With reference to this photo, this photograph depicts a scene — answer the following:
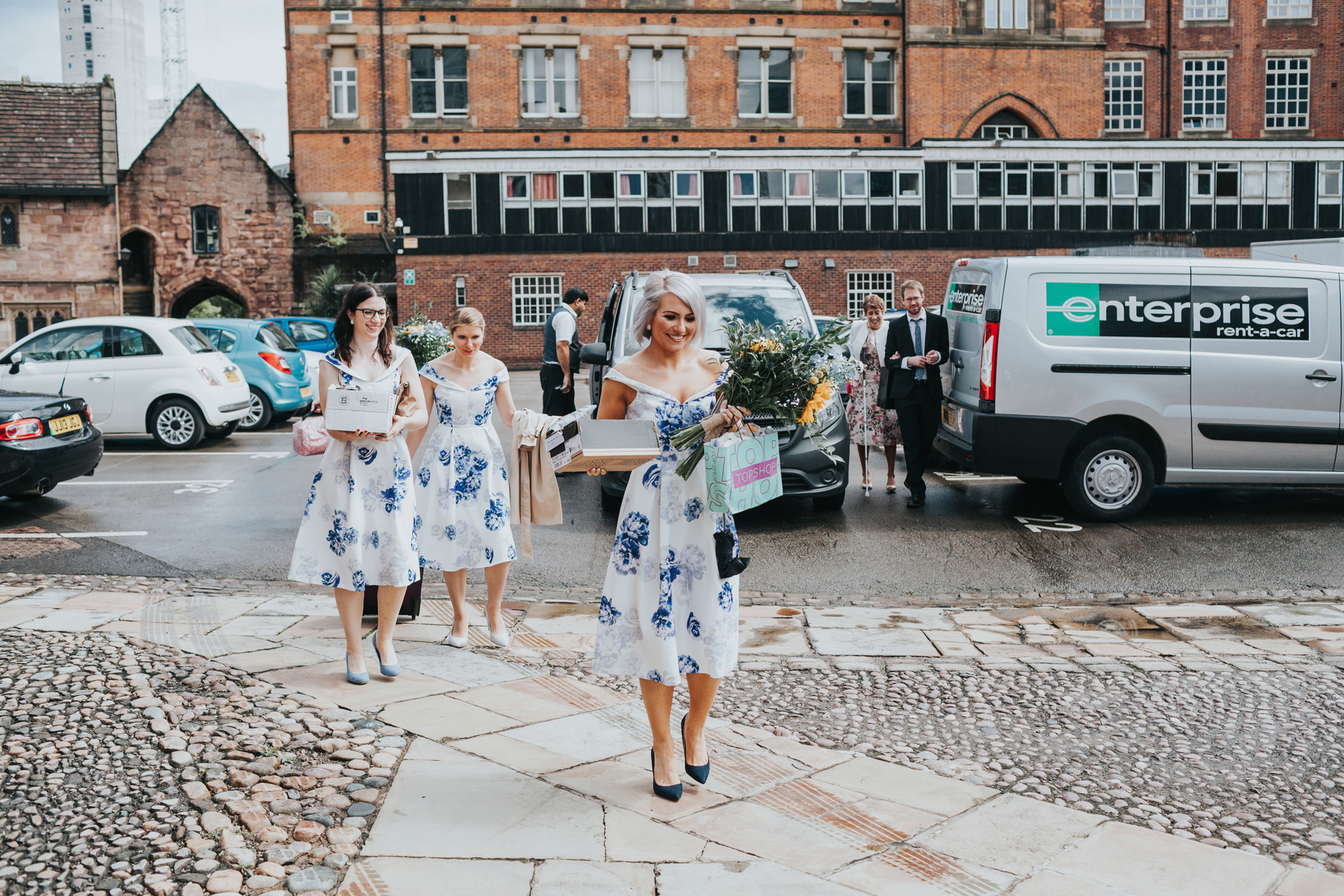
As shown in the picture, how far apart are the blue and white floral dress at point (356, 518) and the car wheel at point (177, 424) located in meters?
10.3

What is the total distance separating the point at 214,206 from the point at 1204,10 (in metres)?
34.9

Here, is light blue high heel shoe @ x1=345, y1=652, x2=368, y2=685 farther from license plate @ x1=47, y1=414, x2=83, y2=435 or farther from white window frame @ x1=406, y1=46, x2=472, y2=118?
white window frame @ x1=406, y1=46, x2=472, y2=118

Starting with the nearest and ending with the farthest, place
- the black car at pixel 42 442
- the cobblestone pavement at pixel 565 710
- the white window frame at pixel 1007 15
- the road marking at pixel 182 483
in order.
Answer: the cobblestone pavement at pixel 565 710 → the black car at pixel 42 442 → the road marking at pixel 182 483 → the white window frame at pixel 1007 15

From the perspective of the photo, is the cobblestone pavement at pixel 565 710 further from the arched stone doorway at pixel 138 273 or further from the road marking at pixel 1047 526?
the arched stone doorway at pixel 138 273

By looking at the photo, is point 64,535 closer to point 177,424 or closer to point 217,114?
point 177,424

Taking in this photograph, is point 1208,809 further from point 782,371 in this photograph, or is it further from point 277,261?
point 277,261

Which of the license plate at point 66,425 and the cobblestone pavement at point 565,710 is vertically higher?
the license plate at point 66,425

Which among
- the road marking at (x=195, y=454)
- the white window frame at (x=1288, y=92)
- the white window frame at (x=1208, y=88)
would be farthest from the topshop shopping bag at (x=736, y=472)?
the white window frame at (x=1288, y=92)

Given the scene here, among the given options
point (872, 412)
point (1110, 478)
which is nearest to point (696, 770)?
point (1110, 478)

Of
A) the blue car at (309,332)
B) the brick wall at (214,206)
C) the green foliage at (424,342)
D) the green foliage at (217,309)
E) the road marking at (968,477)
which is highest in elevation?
the brick wall at (214,206)

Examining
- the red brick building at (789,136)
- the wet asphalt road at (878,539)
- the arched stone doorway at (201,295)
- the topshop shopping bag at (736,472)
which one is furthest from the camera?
the arched stone doorway at (201,295)

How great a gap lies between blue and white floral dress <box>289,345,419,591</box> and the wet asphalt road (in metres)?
2.58

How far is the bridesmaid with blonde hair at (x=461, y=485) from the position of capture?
6.39 metres

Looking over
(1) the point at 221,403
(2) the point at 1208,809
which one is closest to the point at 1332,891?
(2) the point at 1208,809
